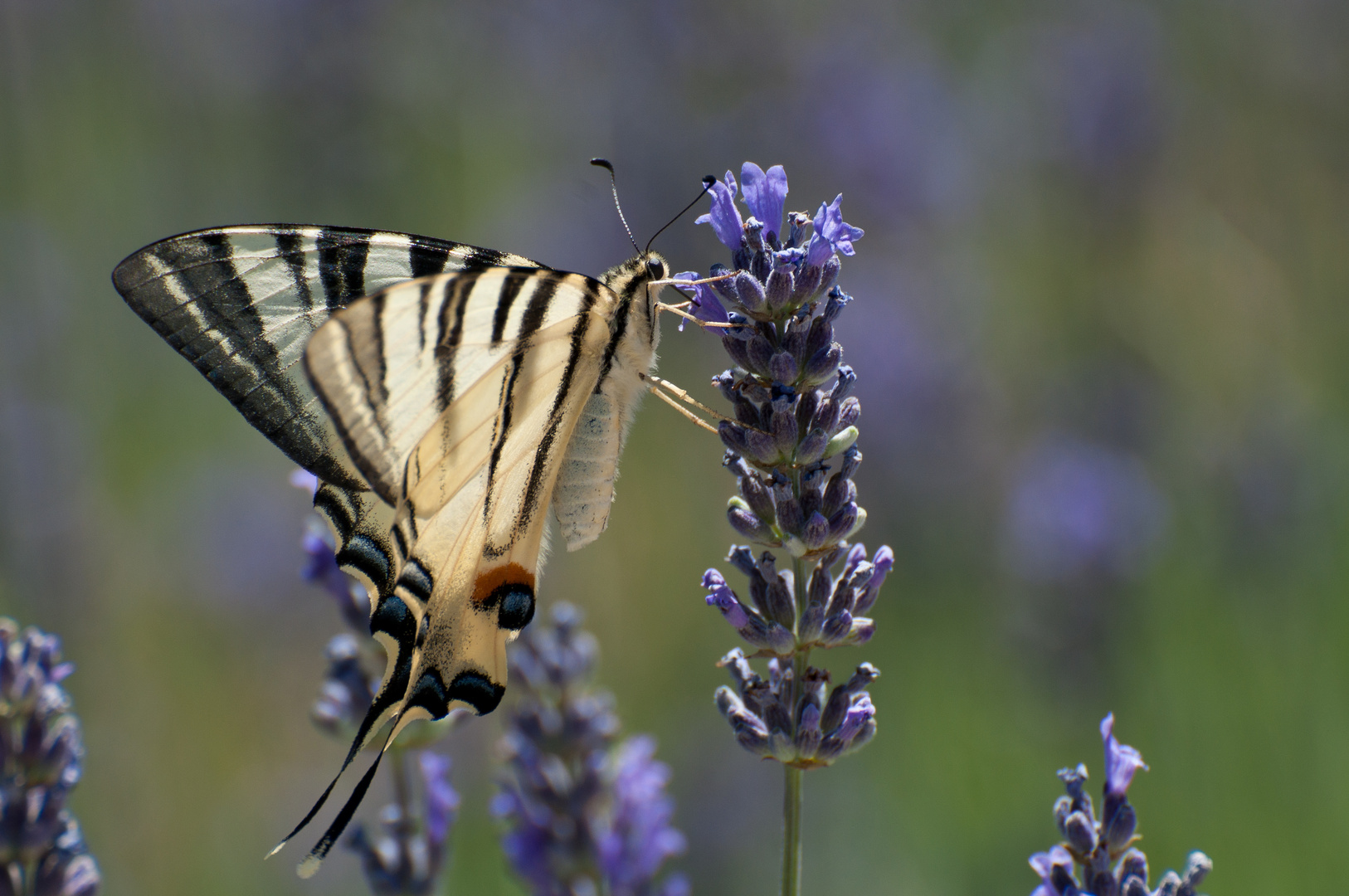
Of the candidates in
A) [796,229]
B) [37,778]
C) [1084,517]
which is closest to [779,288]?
[796,229]

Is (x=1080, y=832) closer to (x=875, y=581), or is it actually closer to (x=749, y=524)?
(x=875, y=581)

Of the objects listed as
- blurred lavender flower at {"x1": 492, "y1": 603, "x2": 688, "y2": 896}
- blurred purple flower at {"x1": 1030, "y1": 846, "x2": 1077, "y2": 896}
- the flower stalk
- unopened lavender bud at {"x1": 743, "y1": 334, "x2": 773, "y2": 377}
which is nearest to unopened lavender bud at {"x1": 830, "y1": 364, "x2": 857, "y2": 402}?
the flower stalk

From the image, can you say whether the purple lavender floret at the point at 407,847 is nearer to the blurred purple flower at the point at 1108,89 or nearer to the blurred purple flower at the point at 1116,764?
the blurred purple flower at the point at 1116,764

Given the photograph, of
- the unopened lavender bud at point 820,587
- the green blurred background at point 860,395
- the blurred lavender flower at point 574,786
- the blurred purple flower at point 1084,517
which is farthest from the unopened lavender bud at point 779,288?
the blurred purple flower at point 1084,517

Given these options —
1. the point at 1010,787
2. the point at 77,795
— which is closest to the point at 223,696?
the point at 77,795

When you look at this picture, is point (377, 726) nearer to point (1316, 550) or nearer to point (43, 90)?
point (1316, 550)

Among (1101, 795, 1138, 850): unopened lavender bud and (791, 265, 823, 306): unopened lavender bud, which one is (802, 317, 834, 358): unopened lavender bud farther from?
(1101, 795, 1138, 850): unopened lavender bud
